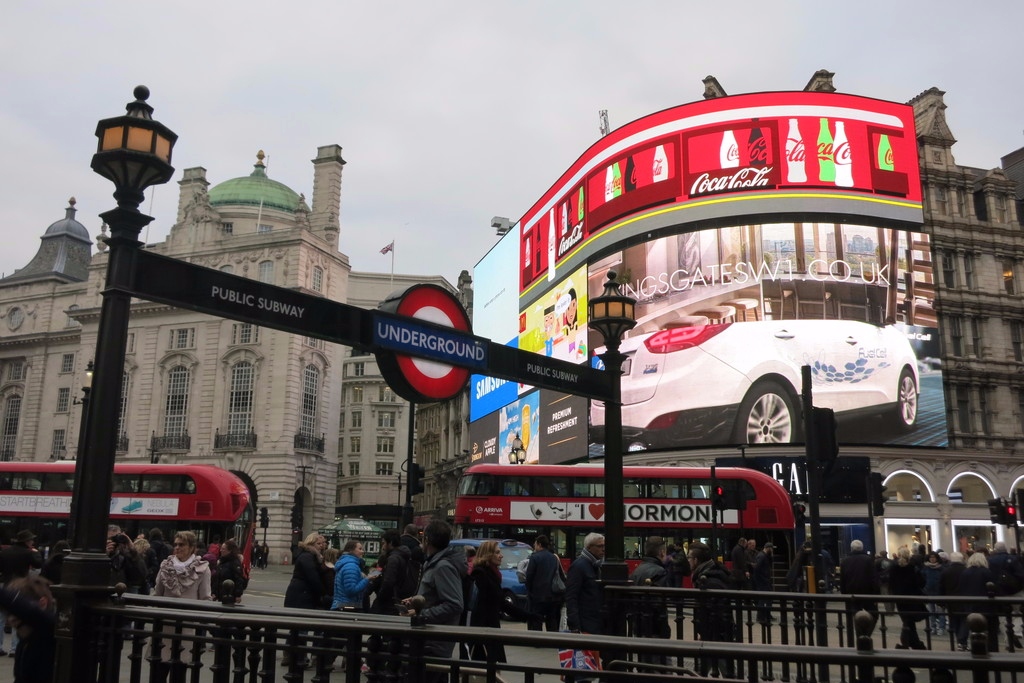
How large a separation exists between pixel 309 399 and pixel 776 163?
33.0 meters

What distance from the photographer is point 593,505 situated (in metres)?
27.1

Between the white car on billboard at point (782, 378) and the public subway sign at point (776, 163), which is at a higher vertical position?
the public subway sign at point (776, 163)

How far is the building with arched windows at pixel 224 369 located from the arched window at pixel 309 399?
0.33ft

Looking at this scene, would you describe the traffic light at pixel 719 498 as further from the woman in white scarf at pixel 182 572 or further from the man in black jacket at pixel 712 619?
the woman in white scarf at pixel 182 572

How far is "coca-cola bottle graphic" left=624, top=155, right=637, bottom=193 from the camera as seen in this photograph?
42438 mm

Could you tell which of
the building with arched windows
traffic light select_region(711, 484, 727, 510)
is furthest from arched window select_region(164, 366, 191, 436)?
traffic light select_region(711, 484, 727, 510)

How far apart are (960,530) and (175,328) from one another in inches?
1861

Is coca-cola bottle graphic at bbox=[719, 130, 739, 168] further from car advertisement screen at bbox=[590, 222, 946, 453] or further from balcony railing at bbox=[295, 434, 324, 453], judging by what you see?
balcony railing at bbox=[295, 434, 324, 453]

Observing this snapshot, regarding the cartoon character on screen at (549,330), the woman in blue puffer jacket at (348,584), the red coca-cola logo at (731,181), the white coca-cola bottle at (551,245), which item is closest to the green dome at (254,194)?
the white coca-cola bottle at (551,245)

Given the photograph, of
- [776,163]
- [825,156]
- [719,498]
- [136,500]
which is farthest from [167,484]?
[825,156]

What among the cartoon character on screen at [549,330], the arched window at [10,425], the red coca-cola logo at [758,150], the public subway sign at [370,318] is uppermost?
the red coca-cola logo at [758,150]

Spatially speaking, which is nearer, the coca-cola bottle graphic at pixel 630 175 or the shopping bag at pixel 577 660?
the shopping bag at pixel 577 660

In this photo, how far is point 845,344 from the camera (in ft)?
123

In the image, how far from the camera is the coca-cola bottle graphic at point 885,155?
40.0 meters
